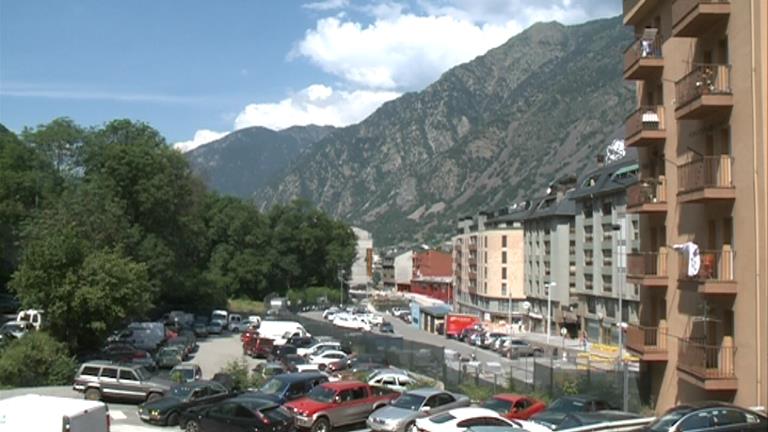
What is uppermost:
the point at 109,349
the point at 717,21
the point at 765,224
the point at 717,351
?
the point at 717,21

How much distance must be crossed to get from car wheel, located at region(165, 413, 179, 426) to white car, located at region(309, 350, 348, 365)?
19.8m

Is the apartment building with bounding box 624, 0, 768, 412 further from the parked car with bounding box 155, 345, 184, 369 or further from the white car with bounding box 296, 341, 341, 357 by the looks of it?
the parked car with bounding box 155, 345, 184, 369

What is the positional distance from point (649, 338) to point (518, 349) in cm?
4290

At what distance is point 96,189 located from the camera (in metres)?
75.5

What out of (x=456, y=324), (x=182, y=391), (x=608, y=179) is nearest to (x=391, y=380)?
(x=182, y=391)

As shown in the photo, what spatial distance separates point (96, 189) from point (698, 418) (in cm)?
6645

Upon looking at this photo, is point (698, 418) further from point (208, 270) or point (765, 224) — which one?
point (208, 270)

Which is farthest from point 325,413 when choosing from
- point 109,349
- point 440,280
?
point 440,280

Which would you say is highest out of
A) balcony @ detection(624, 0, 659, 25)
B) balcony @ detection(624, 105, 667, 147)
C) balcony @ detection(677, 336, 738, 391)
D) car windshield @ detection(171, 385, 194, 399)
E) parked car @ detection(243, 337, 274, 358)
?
balcony @ detection(624, 0, 659, 25)

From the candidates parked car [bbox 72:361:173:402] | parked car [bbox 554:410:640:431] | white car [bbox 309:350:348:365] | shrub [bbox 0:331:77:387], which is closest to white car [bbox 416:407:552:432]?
parked car [bbox 554:410:640:431]

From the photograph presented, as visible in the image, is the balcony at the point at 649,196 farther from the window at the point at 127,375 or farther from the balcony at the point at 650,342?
the window at the point at 127,375

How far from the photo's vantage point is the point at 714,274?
22266mm

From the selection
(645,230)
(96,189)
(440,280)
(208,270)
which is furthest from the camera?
(440,280)

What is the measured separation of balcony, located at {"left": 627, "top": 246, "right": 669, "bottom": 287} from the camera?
27.1 metres
